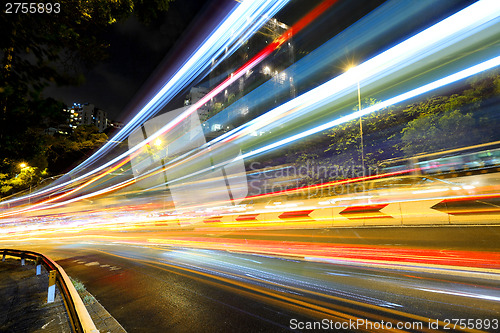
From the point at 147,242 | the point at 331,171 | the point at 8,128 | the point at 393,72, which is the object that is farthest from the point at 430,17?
the point at 147,242

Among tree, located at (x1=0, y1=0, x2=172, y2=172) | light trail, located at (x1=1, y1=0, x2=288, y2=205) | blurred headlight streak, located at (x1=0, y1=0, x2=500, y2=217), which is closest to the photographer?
tree, located at (x1=0, y1=0, x2=172, y2=172)

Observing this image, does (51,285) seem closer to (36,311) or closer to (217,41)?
(36,311)

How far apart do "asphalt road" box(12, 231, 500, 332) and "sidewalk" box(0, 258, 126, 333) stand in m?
0.28

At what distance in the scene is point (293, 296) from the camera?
17.1 ft

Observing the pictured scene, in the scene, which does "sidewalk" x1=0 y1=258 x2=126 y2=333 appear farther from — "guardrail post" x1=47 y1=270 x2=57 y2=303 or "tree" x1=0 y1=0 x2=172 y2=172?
"tree" x1=0 y1=0 x2=172 y2=172

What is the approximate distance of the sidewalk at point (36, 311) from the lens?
462cm

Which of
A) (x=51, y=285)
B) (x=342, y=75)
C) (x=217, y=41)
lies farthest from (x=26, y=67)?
(x=342, y=75)

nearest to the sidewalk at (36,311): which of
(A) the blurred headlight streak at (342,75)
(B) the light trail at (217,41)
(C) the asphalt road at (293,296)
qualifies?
(C) the asphalt road at (293,296)

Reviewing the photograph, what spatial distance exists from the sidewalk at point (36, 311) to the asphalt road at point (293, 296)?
275 millimetres

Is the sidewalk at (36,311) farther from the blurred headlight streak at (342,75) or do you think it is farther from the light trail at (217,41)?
the blurred headlight streak at (342,75)

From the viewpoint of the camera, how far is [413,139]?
692 inches

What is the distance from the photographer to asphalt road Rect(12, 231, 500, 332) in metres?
4.06

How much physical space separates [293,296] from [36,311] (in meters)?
5.77

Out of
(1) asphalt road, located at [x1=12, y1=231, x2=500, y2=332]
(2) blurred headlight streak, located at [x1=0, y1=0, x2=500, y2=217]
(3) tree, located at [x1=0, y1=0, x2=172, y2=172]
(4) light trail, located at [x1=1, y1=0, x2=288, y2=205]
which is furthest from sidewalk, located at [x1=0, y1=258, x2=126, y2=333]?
(2) blurred headlight streak, located at [x1=0, y1=0, x2=500, y2=217]
